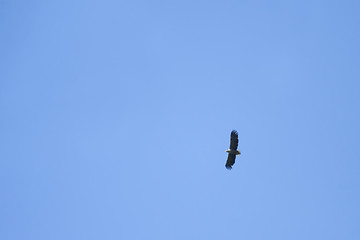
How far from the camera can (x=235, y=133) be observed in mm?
48438

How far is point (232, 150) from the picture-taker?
50062 mm

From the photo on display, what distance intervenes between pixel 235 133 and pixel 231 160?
405cm

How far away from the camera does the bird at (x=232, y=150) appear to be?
48.5 meters

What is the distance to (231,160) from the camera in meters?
50.8

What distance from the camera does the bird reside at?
159 feet
